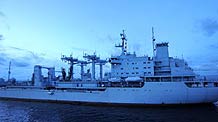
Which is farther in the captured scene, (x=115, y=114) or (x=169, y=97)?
(x=169, y=97)

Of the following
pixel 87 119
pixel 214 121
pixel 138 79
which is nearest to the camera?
pixel 214 121

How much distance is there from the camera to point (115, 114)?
2123cm

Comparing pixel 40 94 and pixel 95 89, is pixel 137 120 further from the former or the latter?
pixel 40 94

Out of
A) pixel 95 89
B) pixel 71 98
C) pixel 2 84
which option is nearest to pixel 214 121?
pixel 95 89

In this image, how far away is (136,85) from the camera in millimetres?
26500

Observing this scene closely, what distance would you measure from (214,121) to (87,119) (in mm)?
10083

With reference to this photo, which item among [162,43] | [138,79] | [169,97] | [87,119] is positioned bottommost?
[87,119]

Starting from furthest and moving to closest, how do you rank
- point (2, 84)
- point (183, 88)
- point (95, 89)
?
point (2, 84)
point (95, 89)
point (183, 88)

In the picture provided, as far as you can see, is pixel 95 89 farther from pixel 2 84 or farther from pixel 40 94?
pixel 2 84

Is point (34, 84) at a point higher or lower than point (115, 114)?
higher

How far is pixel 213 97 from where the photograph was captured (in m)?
25.2

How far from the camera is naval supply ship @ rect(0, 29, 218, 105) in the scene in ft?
80.8

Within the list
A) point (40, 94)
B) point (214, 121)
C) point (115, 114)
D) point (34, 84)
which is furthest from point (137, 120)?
point (34, 84)

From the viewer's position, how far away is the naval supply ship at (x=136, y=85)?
24.6 metres
